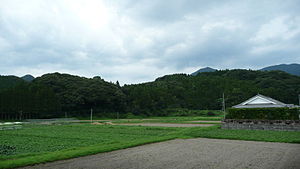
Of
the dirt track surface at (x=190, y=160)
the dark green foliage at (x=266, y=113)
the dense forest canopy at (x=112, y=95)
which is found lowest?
the dirt track surface at (x=190, y=160)

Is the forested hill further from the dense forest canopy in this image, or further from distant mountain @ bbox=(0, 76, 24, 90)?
distant mountain @ bbox=(0, 76, 24, 90)

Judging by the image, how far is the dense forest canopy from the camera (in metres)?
57.1

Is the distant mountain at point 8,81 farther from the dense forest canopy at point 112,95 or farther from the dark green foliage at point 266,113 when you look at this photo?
the dark green foliage at point 266,113

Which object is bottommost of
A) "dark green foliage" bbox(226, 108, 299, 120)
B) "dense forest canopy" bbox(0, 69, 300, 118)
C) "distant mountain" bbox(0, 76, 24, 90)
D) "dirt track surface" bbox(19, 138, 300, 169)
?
"dirt track surface" bbox(19, 138, 300, 169)

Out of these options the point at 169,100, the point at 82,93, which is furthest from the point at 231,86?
the point at 82,93

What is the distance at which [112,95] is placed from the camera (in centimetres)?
7250

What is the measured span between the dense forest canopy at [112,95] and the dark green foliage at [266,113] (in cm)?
4705

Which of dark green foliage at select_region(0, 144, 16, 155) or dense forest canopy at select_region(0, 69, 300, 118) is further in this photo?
dense forest canopy at select_region(0, 69, 300, 118)

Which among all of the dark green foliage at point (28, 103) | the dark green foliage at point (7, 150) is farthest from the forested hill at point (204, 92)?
the dark green foliage at point (7, 150)

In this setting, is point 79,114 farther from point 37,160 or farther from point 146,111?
point 37,160

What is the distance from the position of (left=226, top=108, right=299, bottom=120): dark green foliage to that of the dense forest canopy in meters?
47.0

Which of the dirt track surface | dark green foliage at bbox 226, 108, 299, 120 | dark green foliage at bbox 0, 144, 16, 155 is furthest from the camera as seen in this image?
dark green foliage at bbox 226, 108, 299, 120

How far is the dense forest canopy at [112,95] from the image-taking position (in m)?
57.1

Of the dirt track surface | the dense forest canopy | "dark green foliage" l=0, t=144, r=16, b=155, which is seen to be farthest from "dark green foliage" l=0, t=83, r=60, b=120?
the dirt track surface
